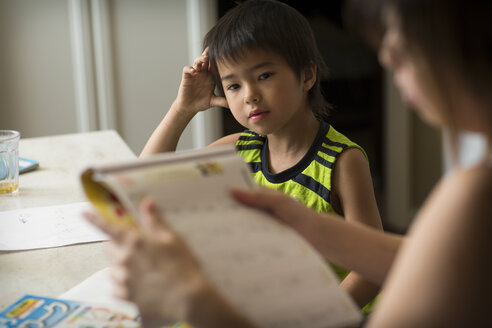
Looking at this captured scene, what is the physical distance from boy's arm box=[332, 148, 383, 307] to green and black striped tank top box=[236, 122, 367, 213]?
2 cm

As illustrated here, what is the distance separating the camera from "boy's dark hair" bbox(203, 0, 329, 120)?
1.25 meters

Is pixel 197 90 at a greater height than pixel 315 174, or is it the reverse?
pixel 197 90

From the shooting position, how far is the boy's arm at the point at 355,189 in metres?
1.15

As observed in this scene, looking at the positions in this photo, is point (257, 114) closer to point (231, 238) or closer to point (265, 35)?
point (265, 35)

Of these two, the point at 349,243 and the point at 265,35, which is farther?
the point at 265,35

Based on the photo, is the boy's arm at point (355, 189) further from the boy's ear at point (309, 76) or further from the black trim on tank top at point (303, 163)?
the boy's ear at point (309, 76)

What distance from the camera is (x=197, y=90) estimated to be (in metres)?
1.48

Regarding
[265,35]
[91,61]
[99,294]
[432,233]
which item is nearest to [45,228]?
[99,294]

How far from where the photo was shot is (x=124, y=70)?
2902 mm

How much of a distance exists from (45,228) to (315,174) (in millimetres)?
515

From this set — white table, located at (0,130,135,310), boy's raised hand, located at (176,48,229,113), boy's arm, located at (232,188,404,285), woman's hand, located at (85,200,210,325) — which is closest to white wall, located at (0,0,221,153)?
Result: white table, located at (0,130,135,310)

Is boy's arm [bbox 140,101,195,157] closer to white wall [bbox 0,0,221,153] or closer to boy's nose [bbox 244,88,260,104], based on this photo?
boy's nose [bbox 244,88,260,104]

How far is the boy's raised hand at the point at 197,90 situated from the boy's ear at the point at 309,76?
0.21 meters

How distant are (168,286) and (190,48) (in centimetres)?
246
